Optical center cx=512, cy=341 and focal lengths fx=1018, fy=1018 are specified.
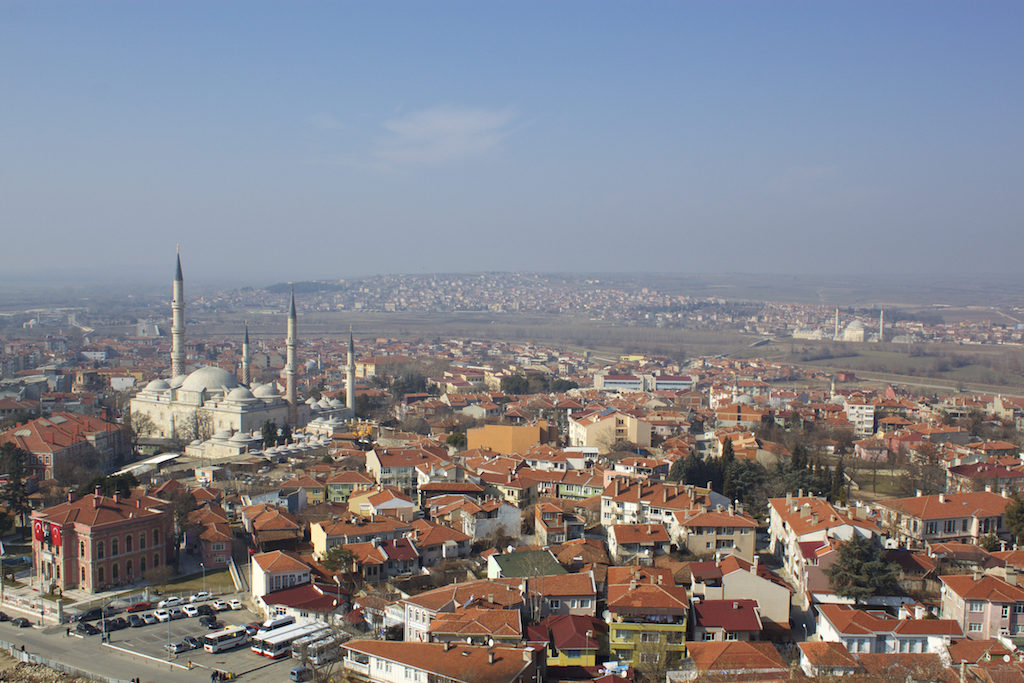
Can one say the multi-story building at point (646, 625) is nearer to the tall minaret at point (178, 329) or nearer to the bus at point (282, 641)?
the bus at point (282, 641)

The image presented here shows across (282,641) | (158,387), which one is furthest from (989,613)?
(158,387)

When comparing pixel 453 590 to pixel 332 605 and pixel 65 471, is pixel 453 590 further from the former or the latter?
pixel 65 471

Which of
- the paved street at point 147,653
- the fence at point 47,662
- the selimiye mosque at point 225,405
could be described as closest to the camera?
the fence at point 47,662

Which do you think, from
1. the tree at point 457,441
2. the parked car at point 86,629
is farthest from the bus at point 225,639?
the tree at point 457,441

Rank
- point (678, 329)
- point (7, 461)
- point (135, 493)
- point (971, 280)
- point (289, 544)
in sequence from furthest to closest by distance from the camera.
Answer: point (971, 280) → point (678, 329) → point (7, 461) → point (135, 493) → point (289, 544)

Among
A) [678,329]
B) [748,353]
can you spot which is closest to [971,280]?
[678,329]

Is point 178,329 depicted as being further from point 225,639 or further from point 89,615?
point 225,639
